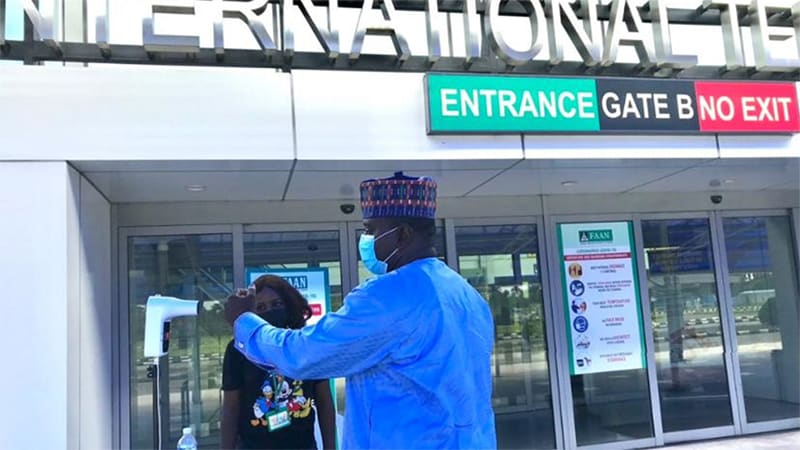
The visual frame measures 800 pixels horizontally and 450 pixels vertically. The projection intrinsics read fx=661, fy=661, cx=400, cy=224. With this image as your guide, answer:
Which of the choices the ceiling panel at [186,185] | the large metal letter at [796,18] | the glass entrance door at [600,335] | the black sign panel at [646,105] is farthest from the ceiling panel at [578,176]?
the ceiling panel at [186,185]

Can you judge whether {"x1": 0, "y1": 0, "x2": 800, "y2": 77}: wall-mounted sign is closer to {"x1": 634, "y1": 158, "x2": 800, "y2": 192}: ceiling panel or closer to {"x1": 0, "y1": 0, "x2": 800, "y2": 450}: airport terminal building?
{"x1": 0, "y1": 0, "x2": 800, "y2": 450}: airport terminal building

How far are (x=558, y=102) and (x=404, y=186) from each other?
2.63 metres

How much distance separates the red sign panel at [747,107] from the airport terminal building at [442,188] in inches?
0.7

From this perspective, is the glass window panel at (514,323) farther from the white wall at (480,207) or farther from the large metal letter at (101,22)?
the large metal letter at (101,22)

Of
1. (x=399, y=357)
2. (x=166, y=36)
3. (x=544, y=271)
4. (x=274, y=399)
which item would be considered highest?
(x=166, y=36)

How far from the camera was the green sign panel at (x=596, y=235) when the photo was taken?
6.46m

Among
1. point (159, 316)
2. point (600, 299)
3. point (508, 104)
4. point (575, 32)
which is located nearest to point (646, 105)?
point (575, 32)

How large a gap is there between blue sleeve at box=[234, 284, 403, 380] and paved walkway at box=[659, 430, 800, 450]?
5.35 metres

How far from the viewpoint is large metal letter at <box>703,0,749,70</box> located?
5.16m

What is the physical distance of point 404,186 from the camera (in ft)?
7.40

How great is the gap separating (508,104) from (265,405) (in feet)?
8.24

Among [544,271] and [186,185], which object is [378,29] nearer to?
[186,185]

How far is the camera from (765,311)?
283 inches

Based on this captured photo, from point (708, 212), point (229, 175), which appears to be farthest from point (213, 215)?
point (708, 212)
